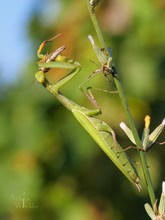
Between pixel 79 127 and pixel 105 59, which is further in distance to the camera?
pixel 79 127

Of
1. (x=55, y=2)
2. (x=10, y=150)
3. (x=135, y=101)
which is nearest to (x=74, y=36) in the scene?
(x=55, y=2)

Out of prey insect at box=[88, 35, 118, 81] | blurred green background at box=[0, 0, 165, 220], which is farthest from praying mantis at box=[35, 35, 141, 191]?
blurred green background at box=[0, 0, 165, 220]

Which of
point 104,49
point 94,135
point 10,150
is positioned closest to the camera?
point 104,49

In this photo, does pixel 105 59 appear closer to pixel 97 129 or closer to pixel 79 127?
pixel 97 129

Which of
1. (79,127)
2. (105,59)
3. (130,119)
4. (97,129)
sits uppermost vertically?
(105,59)

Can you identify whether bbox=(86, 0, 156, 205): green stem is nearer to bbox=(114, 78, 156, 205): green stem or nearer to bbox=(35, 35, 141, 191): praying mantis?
bbox=(114, 78, 156, 205): green stem

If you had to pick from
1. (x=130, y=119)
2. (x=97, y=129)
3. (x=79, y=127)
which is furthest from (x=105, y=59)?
(x=79, y=127)

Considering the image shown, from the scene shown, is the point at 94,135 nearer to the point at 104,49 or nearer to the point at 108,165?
the point at 104,49

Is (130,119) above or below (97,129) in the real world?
above

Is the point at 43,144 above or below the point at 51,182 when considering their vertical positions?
above
